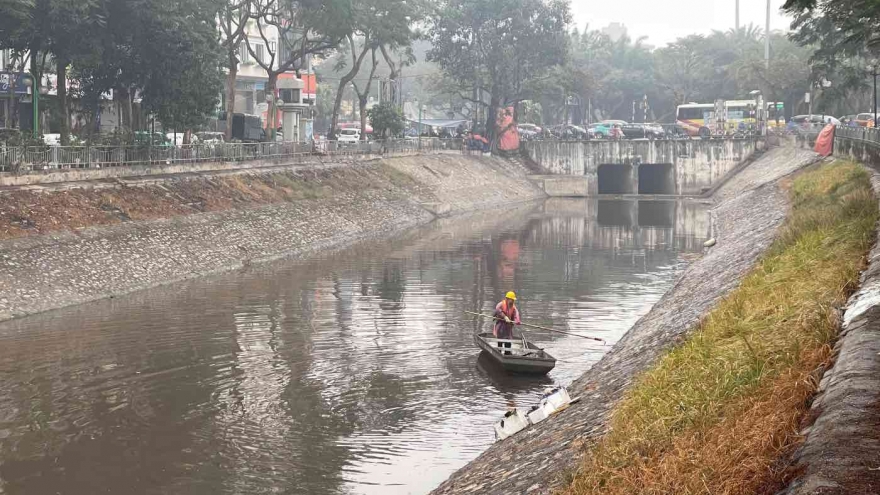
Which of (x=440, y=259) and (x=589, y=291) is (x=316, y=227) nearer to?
(x=440, y=259)

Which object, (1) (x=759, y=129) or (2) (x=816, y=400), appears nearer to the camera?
Answer: (2) (x=816, y=400)

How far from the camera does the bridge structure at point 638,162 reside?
10469 cm

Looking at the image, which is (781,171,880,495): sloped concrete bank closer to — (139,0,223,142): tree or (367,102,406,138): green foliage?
(139,0,223,142): tree

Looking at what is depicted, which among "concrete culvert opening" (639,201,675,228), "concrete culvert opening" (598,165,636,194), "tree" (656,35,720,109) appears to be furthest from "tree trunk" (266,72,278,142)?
"tree" (656,35,720,109)

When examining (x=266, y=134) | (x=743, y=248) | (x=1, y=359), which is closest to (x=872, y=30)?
(x=743, y=248)

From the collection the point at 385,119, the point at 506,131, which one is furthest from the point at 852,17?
the point at 506,131

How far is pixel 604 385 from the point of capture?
901 inches

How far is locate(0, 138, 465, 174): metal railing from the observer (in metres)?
47.9

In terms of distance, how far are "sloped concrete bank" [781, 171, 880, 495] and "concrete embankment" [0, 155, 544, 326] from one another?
27.8 metres

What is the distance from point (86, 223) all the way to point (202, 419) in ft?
73.8

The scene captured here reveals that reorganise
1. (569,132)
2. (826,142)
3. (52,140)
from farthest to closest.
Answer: (569,132), (826,142), (52,140)

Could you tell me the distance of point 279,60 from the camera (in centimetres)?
10619

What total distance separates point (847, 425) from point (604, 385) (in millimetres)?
10943

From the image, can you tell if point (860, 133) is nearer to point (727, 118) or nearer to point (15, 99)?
point (15, 99)
